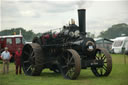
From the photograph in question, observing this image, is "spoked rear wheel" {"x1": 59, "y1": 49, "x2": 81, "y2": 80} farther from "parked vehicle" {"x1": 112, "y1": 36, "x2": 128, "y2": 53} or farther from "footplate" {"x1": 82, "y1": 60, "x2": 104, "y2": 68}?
"parked vehicle" {"x1": 112, "y1": 36, "x2": 128, "y2": 53}

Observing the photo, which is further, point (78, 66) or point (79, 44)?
point (79, 44)

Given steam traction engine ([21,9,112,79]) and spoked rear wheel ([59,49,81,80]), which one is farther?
steam traction engine ([21,9,112,79])

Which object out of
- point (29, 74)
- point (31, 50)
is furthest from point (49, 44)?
point (29, 74)

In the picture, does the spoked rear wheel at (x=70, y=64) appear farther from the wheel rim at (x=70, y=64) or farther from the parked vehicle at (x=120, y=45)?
the parked vehicle at (x=120, y=45)

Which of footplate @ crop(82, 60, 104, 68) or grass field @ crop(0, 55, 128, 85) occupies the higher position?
footplate @ crop(82, 60, 104, 68)

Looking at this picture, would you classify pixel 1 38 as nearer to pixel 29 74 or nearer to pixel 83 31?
pixel 29 74

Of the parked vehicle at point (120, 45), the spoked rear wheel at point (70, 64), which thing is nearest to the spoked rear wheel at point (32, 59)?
the spoked rear wheel at point (70, 64)

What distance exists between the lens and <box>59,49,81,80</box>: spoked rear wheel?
9.07 meters

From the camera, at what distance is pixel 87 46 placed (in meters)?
9.89

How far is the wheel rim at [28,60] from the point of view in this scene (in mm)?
11352

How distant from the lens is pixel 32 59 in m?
11.2

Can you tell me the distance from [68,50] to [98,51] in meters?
1.78

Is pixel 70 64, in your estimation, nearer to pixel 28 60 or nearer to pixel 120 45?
pixel 28 60

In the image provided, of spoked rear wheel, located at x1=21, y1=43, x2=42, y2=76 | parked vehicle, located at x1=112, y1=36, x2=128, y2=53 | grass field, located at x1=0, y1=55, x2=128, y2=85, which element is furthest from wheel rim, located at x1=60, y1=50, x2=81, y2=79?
parked vehicle, located at x1=112, y1=36, x2=128, y2=53
